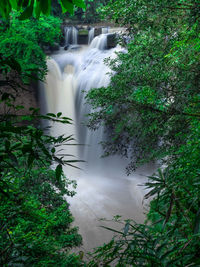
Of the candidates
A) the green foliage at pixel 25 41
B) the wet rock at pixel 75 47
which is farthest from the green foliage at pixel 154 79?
the wet rock at pixel 75 47

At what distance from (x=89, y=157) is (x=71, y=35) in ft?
30.3

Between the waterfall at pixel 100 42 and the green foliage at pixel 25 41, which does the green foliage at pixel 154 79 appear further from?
the waterfall at pixel 100 42

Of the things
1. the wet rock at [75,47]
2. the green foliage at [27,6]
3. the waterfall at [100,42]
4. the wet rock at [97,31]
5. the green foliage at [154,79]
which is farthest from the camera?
the wet rock at [97,31]

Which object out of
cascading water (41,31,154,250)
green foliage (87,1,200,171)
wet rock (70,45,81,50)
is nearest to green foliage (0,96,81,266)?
green foliage (87,1,200,171)

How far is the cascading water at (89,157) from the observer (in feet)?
30.4

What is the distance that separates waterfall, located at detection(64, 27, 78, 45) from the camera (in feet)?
59.3

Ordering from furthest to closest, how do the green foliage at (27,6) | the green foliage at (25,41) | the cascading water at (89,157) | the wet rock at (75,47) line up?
the wet rock at (75,47) < the green foliage at (25,41) < the cascading water at (89,157) < the green foliage at (27,6)

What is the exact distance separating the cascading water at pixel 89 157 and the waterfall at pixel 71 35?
1.44 meters

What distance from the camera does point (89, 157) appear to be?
45.8 ft

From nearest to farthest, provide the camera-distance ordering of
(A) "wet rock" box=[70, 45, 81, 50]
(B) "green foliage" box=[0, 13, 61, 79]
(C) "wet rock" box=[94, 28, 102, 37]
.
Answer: (B) "green foliage" box=[0, 13, 61, 79]
(A) "wet rock" box=[70, 45, 81, 50]
(C) "wet rock" box=[94, 28, 102, 37]

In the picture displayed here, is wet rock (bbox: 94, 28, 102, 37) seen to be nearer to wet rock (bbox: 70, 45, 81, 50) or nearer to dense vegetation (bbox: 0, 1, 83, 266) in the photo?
wet rock (bbox: 70, 45, 81, 50)

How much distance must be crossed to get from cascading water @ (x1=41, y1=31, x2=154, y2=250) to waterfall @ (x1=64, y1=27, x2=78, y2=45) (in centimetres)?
144


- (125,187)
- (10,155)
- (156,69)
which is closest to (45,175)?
(156,69)

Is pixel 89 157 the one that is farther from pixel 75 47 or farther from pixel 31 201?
pixel 31 201
